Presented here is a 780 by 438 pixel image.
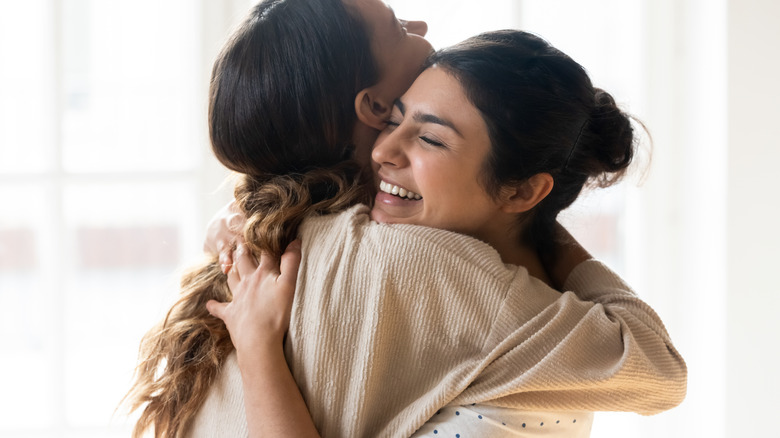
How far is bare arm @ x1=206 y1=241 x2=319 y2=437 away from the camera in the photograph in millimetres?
933

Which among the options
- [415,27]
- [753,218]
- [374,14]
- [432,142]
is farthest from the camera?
[753,218]

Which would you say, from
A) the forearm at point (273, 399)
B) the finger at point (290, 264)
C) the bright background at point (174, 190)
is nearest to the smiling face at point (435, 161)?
the finger at point (290, 264)

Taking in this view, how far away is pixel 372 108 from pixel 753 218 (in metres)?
1.25

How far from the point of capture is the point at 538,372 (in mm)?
879

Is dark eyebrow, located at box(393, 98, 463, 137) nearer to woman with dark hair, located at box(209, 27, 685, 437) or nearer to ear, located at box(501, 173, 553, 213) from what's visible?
woman with dark hair, located at box(209, 27, 685, 437)

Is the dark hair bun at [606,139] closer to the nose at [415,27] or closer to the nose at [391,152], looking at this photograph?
the nose at [391,152]

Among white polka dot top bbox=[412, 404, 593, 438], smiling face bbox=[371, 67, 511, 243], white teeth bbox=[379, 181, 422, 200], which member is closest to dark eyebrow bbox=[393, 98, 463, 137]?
smiling face bbox=[371, 67, 511, 243]

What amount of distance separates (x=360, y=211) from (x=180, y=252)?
1258 mm

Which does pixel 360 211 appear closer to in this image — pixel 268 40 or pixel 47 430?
pixel 268 40

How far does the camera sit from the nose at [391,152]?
1.02 metres

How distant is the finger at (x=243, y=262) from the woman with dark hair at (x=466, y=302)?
19mm

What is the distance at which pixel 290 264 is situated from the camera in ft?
3.35

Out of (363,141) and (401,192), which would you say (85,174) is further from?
(401,192)

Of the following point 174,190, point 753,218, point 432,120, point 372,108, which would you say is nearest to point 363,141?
point 372,108
